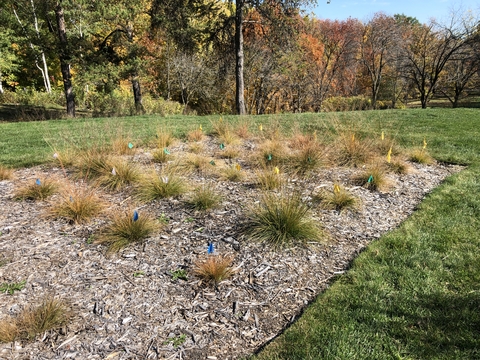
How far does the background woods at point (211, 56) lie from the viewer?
10.5 meters

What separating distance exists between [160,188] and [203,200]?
57 cm

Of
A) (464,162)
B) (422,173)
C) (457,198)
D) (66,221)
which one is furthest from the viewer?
(464,162)

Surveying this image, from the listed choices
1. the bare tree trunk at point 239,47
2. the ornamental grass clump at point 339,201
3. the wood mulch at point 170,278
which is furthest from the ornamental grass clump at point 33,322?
the bare tree trunk at point 239,47

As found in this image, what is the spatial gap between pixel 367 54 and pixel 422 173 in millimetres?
26187

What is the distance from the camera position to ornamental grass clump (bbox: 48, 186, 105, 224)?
3004 millimetres

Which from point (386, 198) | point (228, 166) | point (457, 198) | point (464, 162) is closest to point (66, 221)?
point (228, 166)

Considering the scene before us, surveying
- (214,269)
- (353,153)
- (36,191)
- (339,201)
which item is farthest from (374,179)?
(36,191)

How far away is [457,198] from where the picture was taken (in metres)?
3.42

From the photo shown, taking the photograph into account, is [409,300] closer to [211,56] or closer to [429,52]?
[211,56]

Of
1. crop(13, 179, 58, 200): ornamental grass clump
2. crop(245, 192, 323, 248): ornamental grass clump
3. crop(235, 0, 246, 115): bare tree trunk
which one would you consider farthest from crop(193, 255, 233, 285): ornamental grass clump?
crop(235, 0, 246, 115): bare tree trunk

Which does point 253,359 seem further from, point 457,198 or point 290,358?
point 457,198

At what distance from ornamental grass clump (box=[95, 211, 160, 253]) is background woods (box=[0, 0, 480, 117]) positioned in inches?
288

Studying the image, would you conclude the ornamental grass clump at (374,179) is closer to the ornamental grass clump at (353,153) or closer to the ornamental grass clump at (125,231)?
the ornamental grass clump at (353,153)

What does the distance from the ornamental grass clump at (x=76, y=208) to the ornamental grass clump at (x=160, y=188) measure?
46 centimetres
